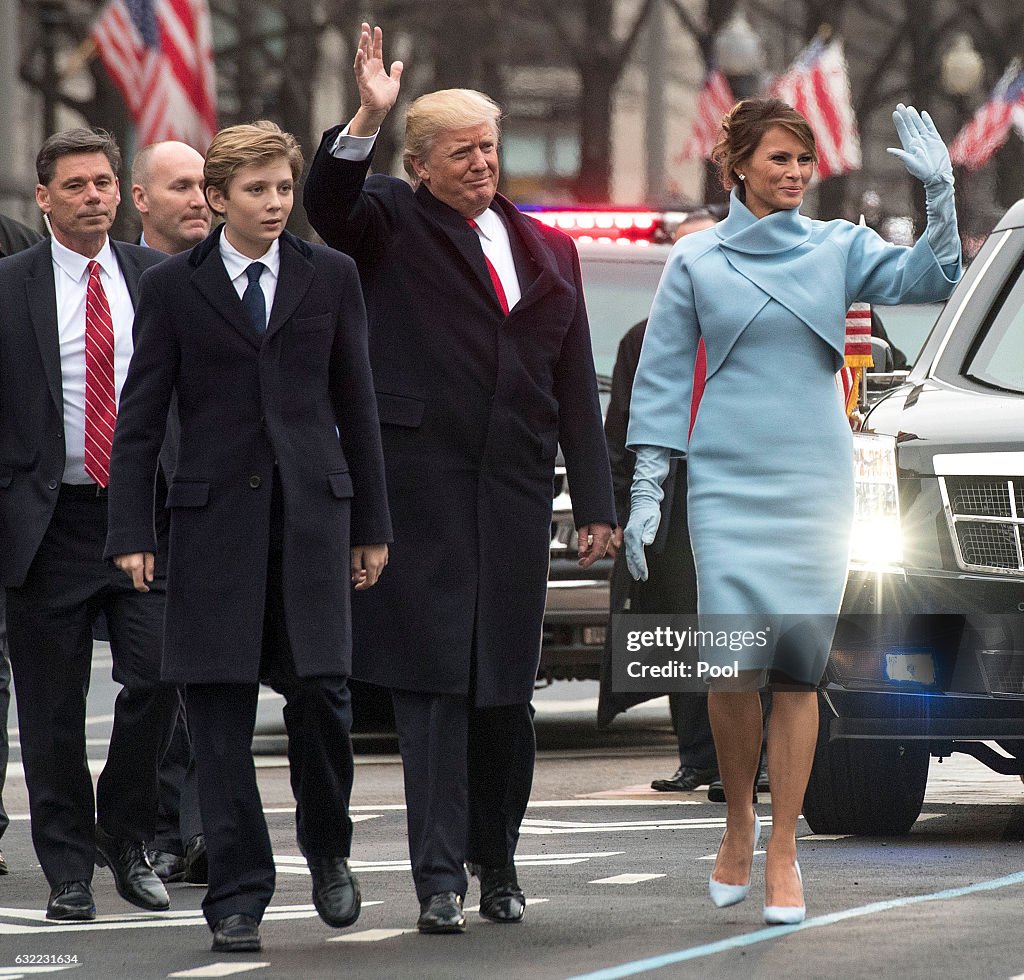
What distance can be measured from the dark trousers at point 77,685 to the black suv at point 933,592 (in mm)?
1916

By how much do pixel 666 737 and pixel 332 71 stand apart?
19705 mm

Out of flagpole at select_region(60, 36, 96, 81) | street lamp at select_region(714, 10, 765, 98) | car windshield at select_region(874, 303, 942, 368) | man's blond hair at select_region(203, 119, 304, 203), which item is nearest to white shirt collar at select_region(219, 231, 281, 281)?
man's blond hair at select_region(203, 119, 304, 203)

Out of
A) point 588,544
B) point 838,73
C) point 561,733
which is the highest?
point 838,73

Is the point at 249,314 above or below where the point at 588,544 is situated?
above

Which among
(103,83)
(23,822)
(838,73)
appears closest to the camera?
(23,822)

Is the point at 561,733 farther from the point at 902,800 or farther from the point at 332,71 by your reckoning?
the point at 332,71

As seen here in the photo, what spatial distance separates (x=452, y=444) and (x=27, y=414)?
3.90ft

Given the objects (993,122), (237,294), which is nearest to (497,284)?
(237,294)

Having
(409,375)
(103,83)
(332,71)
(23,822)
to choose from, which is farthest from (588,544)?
(332,71)

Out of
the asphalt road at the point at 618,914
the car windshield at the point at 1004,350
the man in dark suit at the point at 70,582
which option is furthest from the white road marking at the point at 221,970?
the car windshield at the point at 1004,350

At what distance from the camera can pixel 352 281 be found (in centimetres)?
632

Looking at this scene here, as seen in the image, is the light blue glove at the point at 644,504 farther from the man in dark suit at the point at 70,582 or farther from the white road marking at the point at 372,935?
the man in dark suit at the point at 70,582

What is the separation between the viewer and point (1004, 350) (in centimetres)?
839

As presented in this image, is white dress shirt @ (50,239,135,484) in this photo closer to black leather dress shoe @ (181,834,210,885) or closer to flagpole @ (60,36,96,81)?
black leather dress shoe @ (181,834,210,885)
